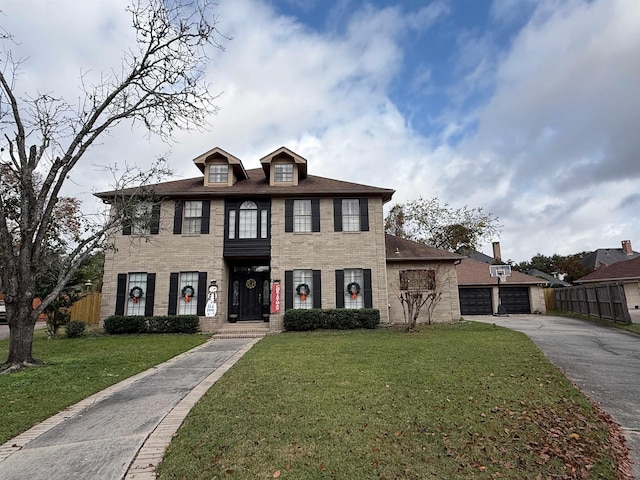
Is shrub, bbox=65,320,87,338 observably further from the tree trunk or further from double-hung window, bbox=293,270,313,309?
double-hung window, bbox=293,270,313,309

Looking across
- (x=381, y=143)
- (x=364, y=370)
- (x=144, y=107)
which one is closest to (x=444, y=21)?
(x=381, y=143)

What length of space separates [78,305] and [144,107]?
16.4 meters

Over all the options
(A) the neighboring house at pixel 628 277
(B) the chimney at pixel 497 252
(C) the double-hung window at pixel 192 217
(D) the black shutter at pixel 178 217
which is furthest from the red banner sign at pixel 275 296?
(B) the chimney at pixel 497 252

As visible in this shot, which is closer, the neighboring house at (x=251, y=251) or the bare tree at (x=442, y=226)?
the neighboring house at (x=251, y=251)

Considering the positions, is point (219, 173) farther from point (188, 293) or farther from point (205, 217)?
point (188, 293)

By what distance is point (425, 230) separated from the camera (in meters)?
28.7

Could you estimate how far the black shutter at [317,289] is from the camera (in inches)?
545

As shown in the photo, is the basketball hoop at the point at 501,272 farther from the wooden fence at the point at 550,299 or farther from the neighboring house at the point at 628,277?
the neighboring house at the point at 628,277

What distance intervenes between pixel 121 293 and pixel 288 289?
6.54 m

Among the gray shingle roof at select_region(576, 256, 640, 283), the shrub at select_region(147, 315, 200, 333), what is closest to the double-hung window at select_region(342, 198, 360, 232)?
the shrub at select_region(147, 315, 200, 333)

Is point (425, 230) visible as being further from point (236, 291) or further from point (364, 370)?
point (364, 370)

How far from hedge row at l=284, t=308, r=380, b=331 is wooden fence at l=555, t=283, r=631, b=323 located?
30.9 feet

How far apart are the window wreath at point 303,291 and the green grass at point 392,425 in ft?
23.1

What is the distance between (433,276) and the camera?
1527 cm
